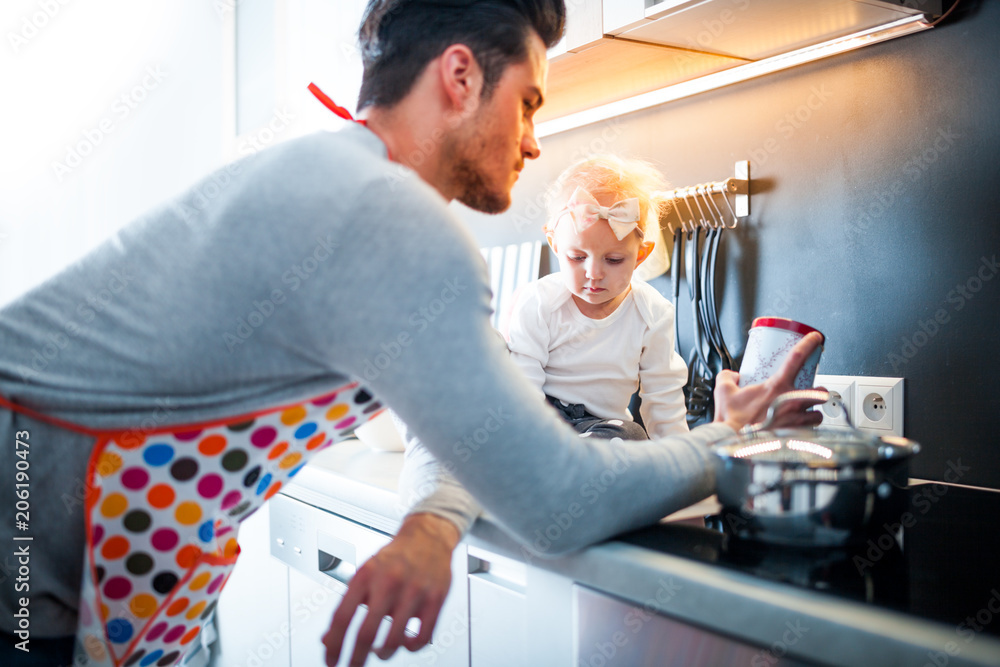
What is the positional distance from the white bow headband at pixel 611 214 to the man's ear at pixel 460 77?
576 mm

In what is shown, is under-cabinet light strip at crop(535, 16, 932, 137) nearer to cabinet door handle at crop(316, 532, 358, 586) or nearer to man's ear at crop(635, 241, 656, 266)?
man's ear at crop(635, 241, 656, 266)

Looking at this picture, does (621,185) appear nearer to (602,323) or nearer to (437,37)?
(602,323)

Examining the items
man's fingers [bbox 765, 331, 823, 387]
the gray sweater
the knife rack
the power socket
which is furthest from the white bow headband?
the gray sweater

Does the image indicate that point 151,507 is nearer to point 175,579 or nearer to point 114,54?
point 175,579

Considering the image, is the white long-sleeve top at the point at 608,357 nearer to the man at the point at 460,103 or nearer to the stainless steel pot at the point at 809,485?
the man at the point at 460,103

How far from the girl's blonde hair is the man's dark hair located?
22.1 inches

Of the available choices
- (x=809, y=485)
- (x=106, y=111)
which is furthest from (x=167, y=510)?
(x=106, y=111)

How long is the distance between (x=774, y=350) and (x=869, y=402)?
1.35 feet

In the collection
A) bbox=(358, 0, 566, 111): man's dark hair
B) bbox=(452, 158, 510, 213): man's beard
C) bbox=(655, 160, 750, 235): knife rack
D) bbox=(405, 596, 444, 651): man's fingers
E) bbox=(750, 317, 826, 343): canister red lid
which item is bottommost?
bbox=(405, 596, 444, 651): man's fingers

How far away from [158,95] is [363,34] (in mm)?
2000

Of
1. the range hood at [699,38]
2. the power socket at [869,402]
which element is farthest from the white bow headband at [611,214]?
the power socket at [869,402]

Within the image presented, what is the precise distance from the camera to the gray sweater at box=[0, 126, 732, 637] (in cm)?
59

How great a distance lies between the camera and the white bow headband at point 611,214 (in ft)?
4.41

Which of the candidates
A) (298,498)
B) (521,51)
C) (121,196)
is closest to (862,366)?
(521,51)
